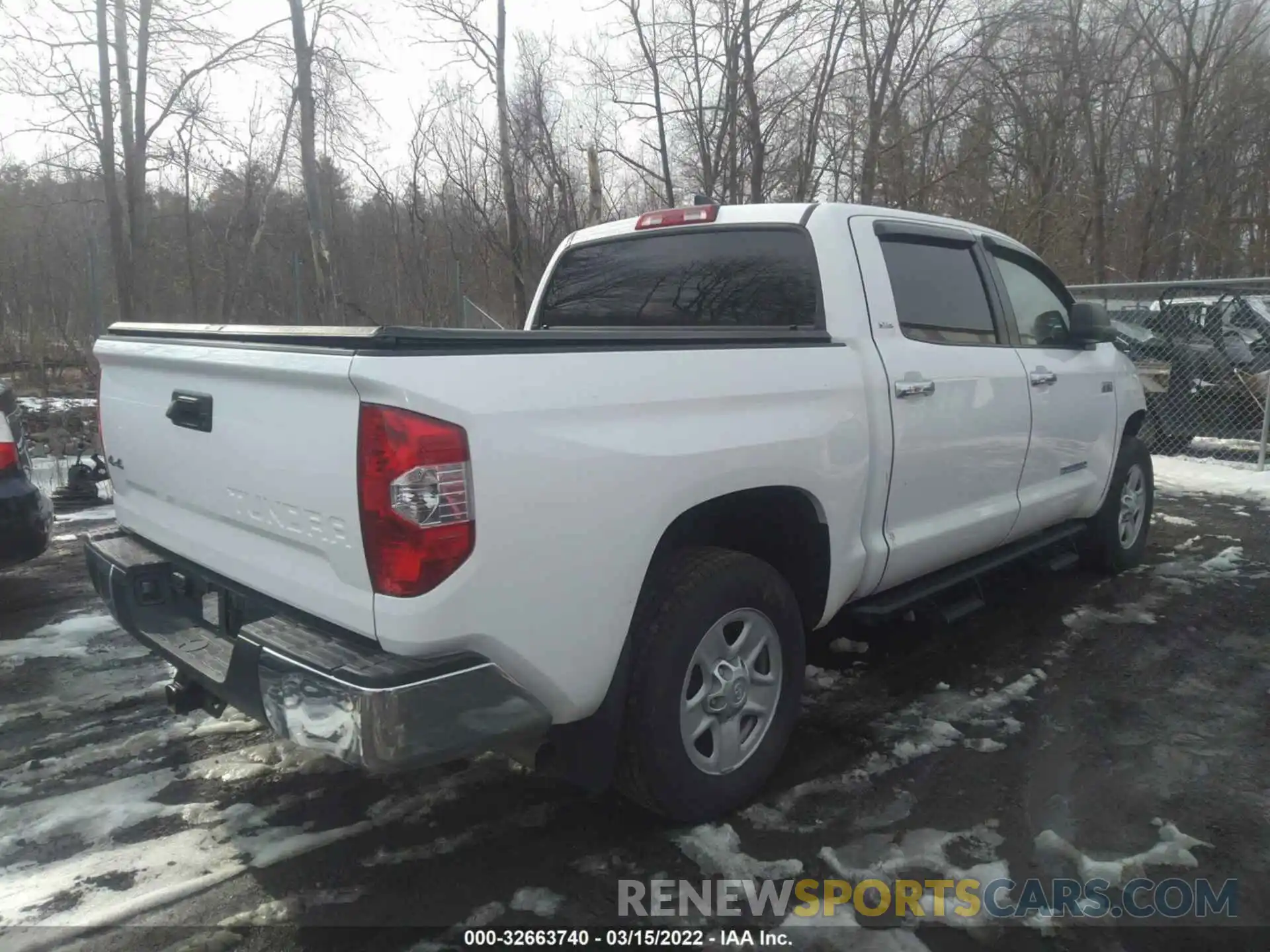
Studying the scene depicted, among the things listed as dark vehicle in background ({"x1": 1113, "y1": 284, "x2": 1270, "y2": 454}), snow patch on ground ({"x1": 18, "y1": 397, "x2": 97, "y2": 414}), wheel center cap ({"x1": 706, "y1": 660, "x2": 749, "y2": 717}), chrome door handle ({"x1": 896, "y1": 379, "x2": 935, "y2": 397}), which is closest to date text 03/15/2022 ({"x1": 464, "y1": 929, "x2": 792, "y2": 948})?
wheel center cap ({"x1": 706, "y1": 660, "x2": 749, "y2": 717})

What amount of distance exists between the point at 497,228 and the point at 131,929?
16376mm

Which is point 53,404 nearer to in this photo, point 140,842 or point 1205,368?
point 140,842

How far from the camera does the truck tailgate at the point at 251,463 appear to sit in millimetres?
2131

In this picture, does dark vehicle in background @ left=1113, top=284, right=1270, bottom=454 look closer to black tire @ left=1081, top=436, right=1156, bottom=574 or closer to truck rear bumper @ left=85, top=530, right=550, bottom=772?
black tire @ left=1081, top=436, right=1156, bottom=574

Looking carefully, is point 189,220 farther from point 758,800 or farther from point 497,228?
point 758,800

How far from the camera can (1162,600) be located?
5105 millimetres

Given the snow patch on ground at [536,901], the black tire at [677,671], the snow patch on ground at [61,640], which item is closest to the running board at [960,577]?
the black tire at [677,671]

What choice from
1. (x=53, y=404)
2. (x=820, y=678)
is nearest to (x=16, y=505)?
(x=820, y=678)

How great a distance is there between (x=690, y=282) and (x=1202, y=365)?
28.9 ft

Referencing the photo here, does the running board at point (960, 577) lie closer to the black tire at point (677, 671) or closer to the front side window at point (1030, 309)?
the black tire at point (677, 671)

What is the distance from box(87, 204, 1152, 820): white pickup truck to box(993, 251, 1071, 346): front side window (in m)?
0.26

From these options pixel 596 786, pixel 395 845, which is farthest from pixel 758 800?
pixel 395 845

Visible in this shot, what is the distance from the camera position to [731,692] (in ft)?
9.16

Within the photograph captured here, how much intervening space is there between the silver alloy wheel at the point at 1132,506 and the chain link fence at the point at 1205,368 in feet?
15.8
